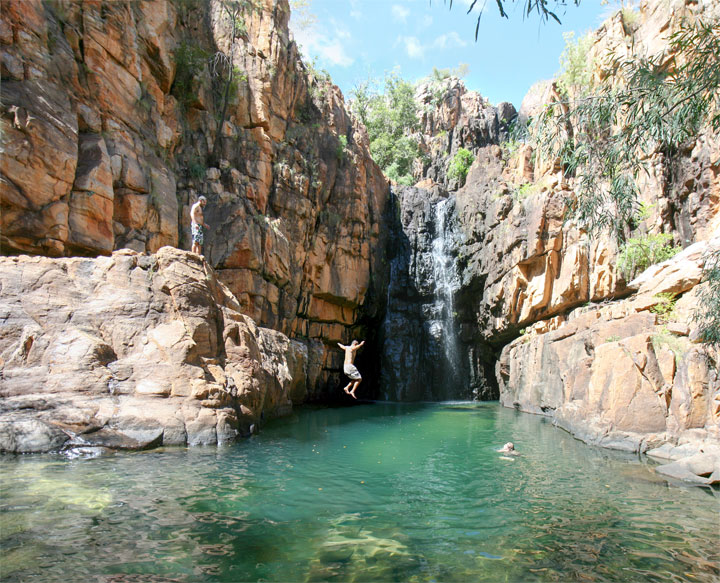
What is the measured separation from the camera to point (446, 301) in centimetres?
2642

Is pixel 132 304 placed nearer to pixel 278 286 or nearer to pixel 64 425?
pixel 64 425

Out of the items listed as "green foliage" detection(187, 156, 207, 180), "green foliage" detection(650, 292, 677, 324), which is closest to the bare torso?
"green foliage" detection(187, 156, 207, 180)

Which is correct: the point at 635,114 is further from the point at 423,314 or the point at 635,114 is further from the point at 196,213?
the point at 423,314

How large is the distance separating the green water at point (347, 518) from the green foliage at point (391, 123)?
29.7m

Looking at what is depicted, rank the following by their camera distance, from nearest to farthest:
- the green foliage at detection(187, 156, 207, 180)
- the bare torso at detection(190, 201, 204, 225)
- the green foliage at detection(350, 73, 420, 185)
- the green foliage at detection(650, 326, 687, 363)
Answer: the green foliage at detection(650, 326, 687, 363) → the bare torso at detection(190, 201, 204, 225) → the green foliage at detection(187, 156, 207, 180) → the green foliage at detection(350, 73, 420, 185)

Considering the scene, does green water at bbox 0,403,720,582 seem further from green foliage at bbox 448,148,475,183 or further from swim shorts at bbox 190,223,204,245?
green foliage at bbox 448,148,475,183

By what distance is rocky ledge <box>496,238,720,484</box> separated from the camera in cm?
955

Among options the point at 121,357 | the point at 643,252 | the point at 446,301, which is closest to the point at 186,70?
the point at 121,357

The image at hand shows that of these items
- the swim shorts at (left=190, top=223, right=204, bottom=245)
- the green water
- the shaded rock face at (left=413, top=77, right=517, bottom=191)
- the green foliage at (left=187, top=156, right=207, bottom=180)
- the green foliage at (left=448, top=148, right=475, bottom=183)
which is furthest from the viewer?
the shaded rock face at (left=413, top=77, right=517, bottom=191)

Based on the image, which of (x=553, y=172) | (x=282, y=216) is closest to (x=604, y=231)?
(x=553, y=172)

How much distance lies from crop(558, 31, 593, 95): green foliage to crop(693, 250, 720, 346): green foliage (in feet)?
52.2

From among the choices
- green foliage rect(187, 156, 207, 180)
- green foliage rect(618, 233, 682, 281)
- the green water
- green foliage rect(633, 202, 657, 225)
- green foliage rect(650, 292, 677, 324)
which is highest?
green foliage rect(187, 156, 207, 180)

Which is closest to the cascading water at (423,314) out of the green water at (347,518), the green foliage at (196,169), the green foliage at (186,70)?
the green foliage at (196,169)

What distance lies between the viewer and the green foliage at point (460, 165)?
3203cm
